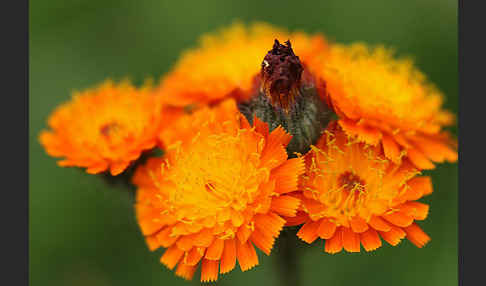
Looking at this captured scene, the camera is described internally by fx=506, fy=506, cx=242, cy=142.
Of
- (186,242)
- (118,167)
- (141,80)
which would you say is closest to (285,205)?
(186,242)

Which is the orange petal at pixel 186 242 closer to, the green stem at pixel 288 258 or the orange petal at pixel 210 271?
the orange petal at pixel 210 271

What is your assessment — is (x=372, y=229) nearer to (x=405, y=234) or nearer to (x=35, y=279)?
(x=405, y=234)

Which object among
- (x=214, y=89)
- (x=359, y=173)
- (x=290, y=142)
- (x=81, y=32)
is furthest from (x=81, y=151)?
(x=81, y=32)

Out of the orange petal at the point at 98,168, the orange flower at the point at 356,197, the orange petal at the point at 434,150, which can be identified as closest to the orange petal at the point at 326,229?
the orange flower at the point at 356,197

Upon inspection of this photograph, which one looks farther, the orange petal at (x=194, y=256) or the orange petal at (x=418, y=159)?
the orange petal at (x=418, y=159)

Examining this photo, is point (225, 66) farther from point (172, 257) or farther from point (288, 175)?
point (172, 257)

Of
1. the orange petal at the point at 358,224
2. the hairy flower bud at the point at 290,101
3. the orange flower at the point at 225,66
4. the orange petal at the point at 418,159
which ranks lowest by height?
the orange petal at the point at 358,224

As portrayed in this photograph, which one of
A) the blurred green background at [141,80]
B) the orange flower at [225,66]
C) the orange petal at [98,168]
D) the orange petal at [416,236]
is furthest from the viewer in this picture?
the blurred green background at [141,80]

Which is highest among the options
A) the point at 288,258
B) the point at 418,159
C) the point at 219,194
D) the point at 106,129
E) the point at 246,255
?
the point at 106,129
